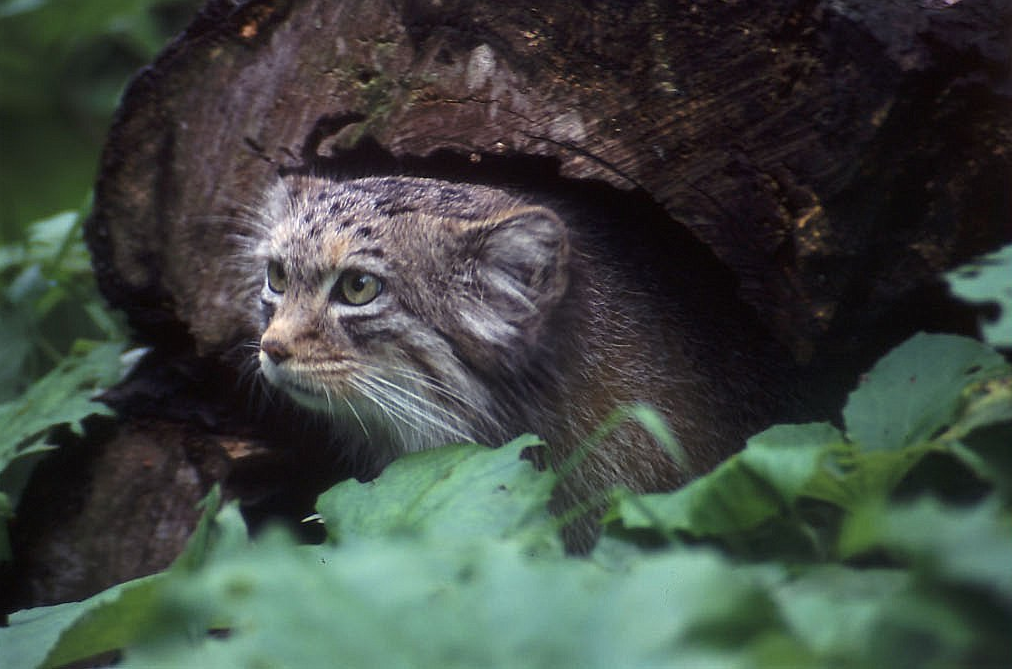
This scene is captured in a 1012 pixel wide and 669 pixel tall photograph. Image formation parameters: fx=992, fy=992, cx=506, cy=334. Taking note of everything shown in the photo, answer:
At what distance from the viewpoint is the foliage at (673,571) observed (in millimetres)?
1316

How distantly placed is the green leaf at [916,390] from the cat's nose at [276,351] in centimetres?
165

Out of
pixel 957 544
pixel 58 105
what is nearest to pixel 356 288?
pixel 957 544

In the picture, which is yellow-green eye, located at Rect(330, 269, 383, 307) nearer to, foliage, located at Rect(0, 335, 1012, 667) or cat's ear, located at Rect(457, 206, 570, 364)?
cat's ear, located at Rect(457, 206, 570, 364)

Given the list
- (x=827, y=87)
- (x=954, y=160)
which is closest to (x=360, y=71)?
(x=827, y=87)

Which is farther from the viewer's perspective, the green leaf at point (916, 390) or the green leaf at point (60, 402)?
the green leaf at point (60, 402)

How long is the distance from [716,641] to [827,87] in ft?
5.76

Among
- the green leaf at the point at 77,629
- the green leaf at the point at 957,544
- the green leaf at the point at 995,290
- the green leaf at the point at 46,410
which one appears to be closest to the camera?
the green leaf at the point at 957,544

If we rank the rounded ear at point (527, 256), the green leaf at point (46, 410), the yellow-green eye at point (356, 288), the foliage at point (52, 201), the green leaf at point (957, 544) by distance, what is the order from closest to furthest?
the green leaf at point (957, 544), the rounded ear at point (527, 256), the yellow-green eye at point (356, 288), the green leaf at point (46, 410), the foliage at point (52, 201)

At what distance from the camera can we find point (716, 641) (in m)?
1.36

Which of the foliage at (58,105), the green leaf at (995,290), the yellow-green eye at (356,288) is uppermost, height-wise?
the green leaf at (995,290)

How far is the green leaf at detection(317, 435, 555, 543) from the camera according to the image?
1.97 metres

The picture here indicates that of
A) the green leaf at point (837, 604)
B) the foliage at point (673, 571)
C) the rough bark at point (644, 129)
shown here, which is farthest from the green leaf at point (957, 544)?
the rough bark at point (644, 129)

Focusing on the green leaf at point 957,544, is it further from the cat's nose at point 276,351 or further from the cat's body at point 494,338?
the cat's nose at point 276,351

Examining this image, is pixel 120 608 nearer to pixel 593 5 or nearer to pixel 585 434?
pixel 585 434
